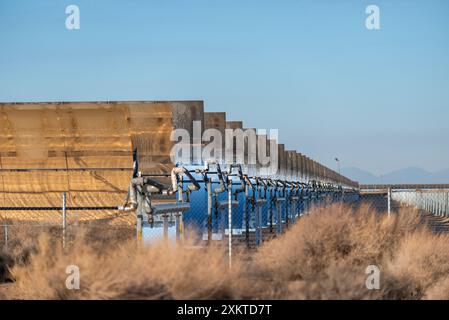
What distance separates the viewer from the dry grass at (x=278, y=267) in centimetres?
1090

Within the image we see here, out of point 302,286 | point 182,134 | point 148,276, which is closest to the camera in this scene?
point 148,276

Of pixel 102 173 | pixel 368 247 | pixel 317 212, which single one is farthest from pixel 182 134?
pixel 368 247

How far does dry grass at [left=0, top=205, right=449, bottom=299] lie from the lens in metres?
10.9

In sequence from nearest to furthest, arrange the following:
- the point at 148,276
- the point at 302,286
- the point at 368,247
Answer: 1. the point at 148,276
2. the point at 302,286
3. the point at 368,247

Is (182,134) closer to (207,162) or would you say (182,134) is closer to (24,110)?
(207,162)

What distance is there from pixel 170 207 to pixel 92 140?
5458 mm

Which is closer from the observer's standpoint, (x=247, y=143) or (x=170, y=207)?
(x=170, y=207)

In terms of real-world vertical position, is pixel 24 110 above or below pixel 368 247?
above

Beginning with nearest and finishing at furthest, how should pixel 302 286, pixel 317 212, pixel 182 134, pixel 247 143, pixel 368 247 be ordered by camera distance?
1. pixel 302 286
2. pixel 368 247
3. pixel 317 212
4. pixel 182 134
5. pixel 247 143

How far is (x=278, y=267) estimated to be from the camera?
13.8 metres

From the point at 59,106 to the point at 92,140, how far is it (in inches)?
44.3

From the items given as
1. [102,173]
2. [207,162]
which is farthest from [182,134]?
[102,173]

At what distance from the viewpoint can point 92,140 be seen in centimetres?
2164

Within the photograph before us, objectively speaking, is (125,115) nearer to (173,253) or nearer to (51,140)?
(51,140)
